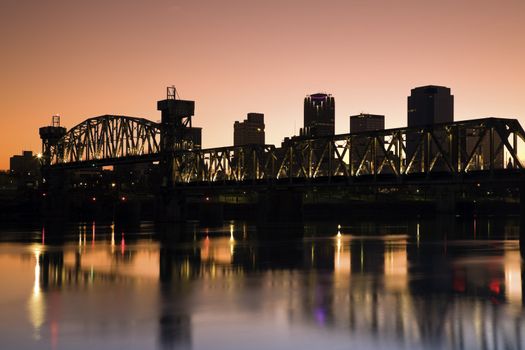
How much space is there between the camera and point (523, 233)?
61656 millimetres

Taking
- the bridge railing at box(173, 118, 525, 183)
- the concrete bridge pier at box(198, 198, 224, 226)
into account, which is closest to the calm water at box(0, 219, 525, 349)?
the bridge railing at box(173, 118, 525, 183)

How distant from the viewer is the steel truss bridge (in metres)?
81.4

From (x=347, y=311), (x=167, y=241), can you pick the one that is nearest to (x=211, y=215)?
(x=167, y=241)

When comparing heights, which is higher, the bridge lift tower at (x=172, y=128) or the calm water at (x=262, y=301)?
the bridge lift tower at (x=172, y=128)

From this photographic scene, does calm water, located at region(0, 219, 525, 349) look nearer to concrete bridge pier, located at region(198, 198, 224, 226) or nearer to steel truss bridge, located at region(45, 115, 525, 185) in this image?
steel truss bridge, located at region(45, 115, 525, 185)

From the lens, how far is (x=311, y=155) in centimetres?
11325

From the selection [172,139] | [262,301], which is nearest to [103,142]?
[172,139]

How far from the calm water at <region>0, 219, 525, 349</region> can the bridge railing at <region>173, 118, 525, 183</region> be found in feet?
81.5

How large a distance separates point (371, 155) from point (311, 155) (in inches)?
603

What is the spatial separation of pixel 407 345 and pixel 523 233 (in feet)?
140

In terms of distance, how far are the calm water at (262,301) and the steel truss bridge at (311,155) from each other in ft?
87.3

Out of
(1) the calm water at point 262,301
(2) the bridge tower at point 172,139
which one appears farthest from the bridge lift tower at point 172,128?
(1) the calm water at point 262,301

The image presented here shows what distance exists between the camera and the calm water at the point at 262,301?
23609 millimetres

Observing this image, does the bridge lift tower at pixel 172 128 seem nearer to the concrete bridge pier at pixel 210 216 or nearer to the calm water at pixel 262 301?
the concrete bridge pier at pixel 210 216
